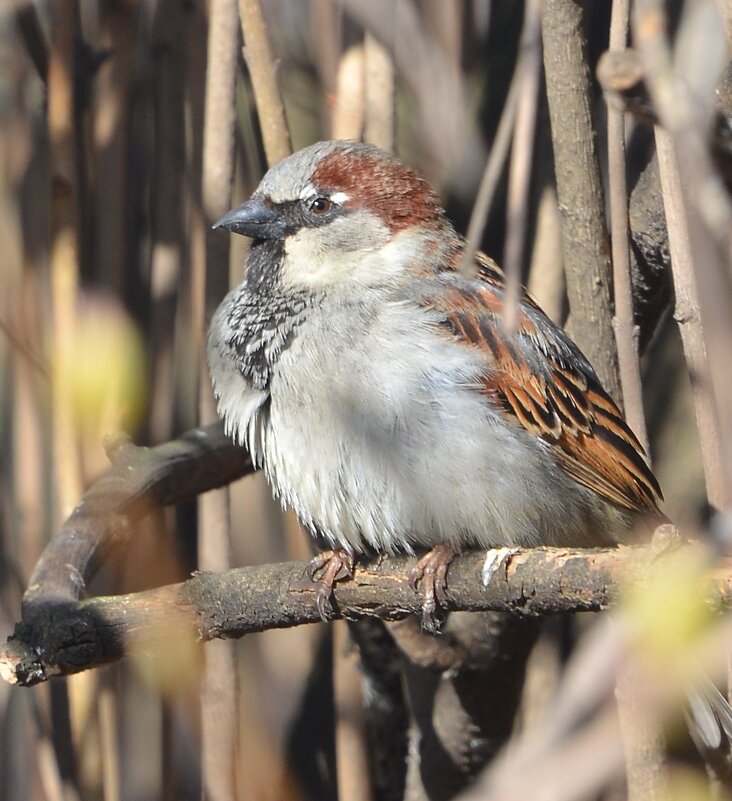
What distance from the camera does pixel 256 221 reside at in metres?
2.59

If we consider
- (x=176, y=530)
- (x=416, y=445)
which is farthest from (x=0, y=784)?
(x=416, y=445)

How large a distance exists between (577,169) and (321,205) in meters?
0.59

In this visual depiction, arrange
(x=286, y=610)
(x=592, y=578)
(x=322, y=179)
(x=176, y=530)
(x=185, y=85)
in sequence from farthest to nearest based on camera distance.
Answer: (x=176, y=530)
(x=185, y=85)
(x=322, y=179)
(x=286, y=610)
(x=592, y=578)

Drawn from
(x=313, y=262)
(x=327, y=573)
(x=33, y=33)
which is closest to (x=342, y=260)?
(x=313, y=262)

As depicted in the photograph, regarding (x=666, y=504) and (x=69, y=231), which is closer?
(x=69, y=231)

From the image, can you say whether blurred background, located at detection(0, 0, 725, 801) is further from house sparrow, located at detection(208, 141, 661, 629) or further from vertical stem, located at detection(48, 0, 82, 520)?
house sparrow, located at detection(208, 141, 661, 629)

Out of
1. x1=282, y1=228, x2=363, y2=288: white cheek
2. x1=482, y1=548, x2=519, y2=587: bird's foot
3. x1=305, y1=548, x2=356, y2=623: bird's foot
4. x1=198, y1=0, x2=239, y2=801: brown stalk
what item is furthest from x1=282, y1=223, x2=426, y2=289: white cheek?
x1=482, y1=548, x2=519, y2=587: bird's foot

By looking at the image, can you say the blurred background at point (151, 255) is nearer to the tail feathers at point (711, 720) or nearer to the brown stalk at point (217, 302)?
the brown stalk at point (217, 302)

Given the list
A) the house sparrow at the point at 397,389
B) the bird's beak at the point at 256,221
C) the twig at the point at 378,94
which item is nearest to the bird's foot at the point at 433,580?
the house sparrow at the point at 397,389

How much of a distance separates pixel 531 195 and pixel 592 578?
1.48 meters

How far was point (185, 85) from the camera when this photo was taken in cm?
291

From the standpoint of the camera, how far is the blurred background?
2723mm

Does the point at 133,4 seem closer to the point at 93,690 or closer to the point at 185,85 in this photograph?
the point at 185,85

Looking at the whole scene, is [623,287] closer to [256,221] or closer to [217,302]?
[256,221]
